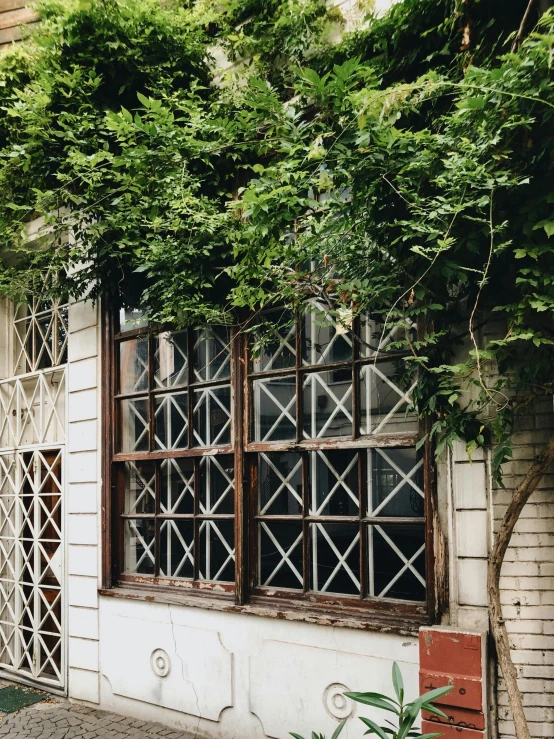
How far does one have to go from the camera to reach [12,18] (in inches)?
321

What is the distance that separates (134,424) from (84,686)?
2651 mm

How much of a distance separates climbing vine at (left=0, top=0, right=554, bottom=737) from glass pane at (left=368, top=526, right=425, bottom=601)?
0.86 meters

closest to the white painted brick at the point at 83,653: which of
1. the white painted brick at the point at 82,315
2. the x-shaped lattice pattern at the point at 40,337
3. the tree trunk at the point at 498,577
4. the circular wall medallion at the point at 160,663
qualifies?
the circular wall medallion at the point at 160,663

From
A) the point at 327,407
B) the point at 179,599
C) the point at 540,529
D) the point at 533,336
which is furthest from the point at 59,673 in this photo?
the point at 533,336

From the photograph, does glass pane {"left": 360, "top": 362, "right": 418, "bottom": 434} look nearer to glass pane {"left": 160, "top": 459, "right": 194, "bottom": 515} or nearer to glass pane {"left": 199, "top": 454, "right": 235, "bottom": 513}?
glass pane {"left": 199, "top": 454, "right": 235, "bottom": 513}

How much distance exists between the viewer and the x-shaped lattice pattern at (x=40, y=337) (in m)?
7.93

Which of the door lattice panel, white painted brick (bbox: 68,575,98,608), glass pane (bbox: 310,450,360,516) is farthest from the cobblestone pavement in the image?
glass pane (bbox: 310,450,360,516)

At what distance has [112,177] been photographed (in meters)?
5.90

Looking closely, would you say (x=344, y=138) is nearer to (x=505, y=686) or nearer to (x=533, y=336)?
(x=533, y=336)

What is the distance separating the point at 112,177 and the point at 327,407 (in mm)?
2782

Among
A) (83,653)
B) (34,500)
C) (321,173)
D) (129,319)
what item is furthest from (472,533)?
(34,500)

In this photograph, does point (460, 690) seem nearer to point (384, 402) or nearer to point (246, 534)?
point (384, 402)

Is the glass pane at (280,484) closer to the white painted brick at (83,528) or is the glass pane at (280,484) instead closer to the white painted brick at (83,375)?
the white painted brick at (83,528)

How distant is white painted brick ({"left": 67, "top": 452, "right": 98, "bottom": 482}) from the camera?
22.7 ft
